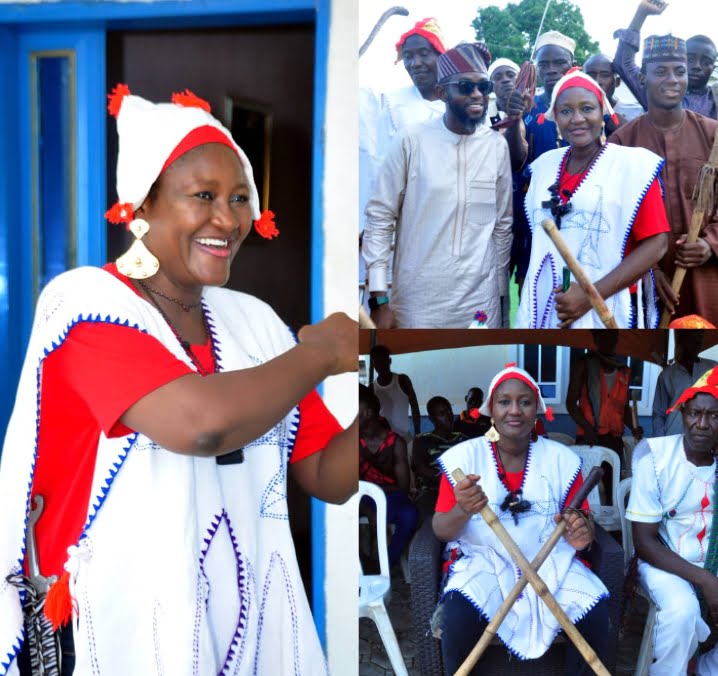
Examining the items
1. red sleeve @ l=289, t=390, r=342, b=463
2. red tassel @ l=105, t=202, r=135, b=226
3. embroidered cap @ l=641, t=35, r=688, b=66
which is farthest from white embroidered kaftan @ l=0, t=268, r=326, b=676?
embroidered cap @ l=641, t=35, r=688, b=66

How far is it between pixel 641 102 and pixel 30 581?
73.4 inches

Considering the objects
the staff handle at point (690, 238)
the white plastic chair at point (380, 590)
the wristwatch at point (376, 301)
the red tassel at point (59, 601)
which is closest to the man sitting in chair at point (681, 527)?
the staff handle at point (690, 238)

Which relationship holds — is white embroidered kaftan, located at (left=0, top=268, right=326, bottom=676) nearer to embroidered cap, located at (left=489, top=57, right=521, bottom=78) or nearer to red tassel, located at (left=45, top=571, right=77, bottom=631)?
red tassel, located at (left=45, top=571, right=77, bottom=631)

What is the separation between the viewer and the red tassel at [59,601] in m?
1.71

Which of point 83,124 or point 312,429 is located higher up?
point 83,124

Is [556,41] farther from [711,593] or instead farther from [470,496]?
[711,593]

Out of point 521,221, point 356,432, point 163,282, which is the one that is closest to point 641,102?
point 521,221

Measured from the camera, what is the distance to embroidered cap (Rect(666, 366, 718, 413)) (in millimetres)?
2066

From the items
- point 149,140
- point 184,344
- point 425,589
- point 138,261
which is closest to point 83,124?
point 149,140

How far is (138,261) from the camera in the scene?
175 centimetres

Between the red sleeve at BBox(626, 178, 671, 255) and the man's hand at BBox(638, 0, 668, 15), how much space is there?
1.39 feet

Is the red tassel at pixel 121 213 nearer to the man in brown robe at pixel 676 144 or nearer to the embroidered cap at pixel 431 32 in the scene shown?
the embroidered cap at pixel 431 32

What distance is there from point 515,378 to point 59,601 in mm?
1233

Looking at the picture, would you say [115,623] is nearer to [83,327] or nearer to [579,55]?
[83,327]
